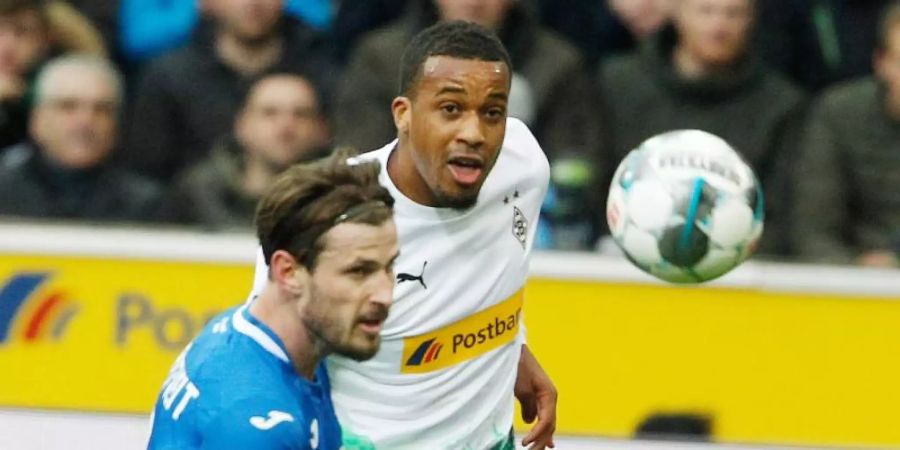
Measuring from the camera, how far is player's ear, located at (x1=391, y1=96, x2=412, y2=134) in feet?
15.5

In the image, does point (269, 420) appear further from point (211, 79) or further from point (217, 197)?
point (211, 79)

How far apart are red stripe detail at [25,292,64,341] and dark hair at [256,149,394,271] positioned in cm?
336

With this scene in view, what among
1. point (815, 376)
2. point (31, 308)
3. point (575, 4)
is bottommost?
point (815, 376)

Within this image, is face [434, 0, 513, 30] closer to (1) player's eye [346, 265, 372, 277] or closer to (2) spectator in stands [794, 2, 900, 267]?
(2) spectator in stands [794, 2, 900, 267]

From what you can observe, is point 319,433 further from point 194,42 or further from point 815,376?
point 194,42

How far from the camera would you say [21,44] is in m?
7.71

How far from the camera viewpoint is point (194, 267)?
7066 millimetres

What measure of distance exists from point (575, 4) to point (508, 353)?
117 inches

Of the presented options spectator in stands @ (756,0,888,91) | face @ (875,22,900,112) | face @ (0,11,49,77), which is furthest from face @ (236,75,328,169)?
face @ (875,22,900,112)

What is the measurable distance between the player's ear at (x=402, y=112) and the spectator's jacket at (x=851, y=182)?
276 centimetres

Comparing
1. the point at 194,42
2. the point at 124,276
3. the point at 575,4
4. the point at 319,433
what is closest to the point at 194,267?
the point at 124,276

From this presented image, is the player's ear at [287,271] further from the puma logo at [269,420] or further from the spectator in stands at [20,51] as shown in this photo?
→ the spectator in stands at [20,51]

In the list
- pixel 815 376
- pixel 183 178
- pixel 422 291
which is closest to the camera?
pixel 422 291

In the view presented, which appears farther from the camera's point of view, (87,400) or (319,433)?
(87,400)
